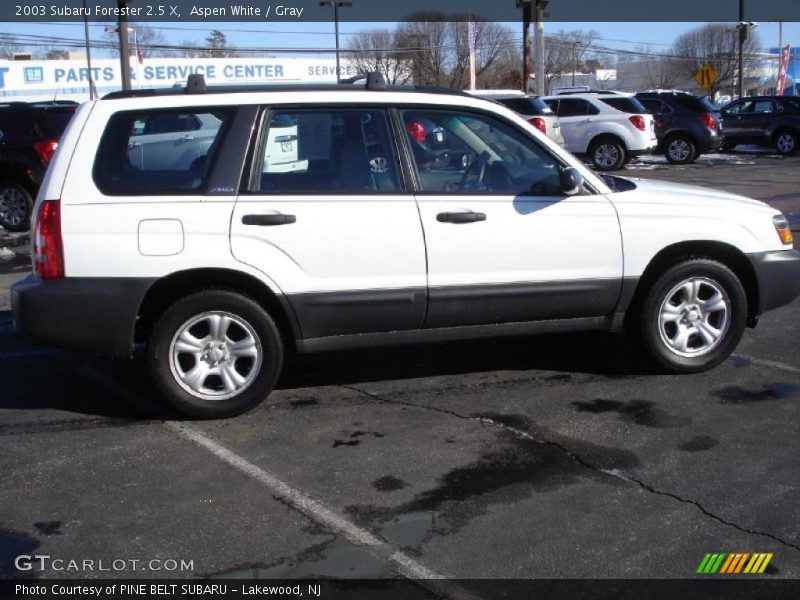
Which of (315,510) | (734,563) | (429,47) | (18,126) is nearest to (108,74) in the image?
(429,47)

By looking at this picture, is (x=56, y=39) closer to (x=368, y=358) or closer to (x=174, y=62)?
(x=174, y=62)

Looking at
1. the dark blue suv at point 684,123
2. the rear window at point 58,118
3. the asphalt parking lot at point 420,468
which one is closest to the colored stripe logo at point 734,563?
the asphalt parking lot at point 420,468

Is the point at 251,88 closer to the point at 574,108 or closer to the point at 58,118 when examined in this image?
the point at 58,118

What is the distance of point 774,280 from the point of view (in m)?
5.96

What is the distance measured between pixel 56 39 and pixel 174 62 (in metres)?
10.0

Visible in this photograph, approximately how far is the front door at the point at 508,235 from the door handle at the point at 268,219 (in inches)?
29.4

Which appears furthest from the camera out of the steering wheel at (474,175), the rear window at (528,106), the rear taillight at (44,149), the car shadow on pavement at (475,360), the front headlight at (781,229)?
the rear window at (528,106)

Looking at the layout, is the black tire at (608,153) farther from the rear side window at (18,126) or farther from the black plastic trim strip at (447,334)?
the black plastic trim strip at (447,334)

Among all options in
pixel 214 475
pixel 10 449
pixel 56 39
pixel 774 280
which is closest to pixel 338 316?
pixel 214 475

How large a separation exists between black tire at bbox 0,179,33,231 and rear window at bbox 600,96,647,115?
42.9ft

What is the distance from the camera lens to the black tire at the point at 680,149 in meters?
23.3

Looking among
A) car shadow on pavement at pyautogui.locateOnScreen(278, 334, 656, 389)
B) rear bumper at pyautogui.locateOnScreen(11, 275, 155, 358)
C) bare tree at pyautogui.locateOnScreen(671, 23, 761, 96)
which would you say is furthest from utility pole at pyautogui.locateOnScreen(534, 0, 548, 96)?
bare tree at pyautogui.locateOnScreen(671, 23, 761, 96)

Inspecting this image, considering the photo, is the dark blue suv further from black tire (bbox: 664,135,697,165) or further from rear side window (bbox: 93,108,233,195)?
rear side window (bbox: 93,108,233,195)

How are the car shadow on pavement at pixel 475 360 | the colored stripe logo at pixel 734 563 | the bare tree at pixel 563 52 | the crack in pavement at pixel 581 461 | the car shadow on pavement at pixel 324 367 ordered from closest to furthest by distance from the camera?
the colored stripe logo at pixel 734 563, the crack in pavement at pixel 581 461, the car shadow on pavement at pixel 324 367, the car shadow on pavement at pixel 475 360, the bare tree at pixel 563 52
